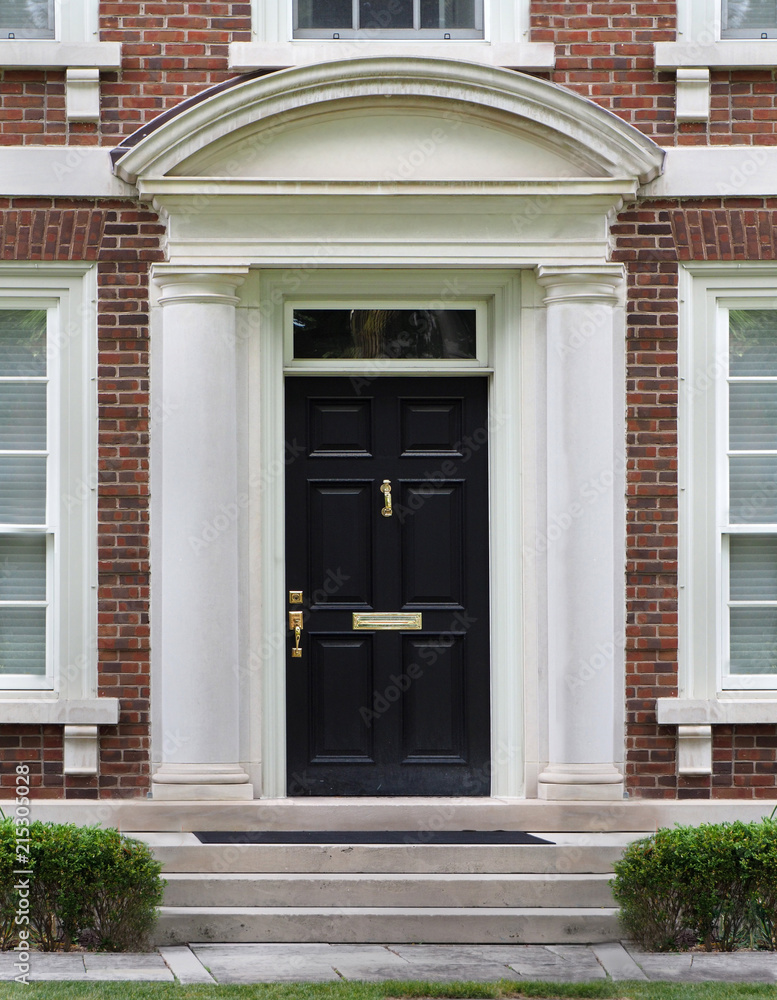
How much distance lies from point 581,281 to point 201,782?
12.5 feet

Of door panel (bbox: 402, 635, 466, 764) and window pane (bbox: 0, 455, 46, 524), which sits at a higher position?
window pane (bbox: 0, 455, 46, 524)

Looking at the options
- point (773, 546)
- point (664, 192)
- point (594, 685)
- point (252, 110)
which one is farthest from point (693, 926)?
point (252, 110)

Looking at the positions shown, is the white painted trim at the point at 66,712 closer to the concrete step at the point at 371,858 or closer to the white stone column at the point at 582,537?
the concrete step at the point at 371,858

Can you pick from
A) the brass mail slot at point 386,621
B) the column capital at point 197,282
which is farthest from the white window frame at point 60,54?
the brass mail slot at point 386,621

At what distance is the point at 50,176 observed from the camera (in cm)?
793

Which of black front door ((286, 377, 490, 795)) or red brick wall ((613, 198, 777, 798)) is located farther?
black front door ((286, 377, 490, 795))

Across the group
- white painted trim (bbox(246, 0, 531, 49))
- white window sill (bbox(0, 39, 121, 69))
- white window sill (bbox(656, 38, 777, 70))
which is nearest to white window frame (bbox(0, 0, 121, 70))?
white window sill (bbox(0, 39, 121, 69))

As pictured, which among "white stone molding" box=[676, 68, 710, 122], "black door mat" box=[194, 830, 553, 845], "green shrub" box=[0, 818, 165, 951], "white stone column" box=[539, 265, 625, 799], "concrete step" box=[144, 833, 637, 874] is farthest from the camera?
"white stone molding" box=[676, 68, 710, 122]

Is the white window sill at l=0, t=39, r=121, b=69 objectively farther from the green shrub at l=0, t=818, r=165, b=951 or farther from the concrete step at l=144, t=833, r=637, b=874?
the concrete step at l=144, t=833, r=637, b=874

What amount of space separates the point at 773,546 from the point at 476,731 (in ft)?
7.30

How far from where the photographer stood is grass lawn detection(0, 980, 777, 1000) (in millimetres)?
5688

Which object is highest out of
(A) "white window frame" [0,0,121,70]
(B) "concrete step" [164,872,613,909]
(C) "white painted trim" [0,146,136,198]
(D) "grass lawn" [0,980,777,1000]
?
(A) "white window frame" [0,0,121,70]

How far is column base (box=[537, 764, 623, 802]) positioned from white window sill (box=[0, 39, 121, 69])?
510 cm

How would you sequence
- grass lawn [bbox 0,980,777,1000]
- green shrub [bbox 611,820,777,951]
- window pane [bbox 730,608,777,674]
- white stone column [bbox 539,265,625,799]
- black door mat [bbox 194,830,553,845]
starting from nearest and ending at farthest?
1. grass lawn [bbox 0,980,777,1000]
2. green shrub [bbox 611,820,777,951]
3. black door mat [bbox 194,830,553,845]
4. white stone column [bbox 539,265,625,799]
5. window pane [bbox 730,608,777,674]
